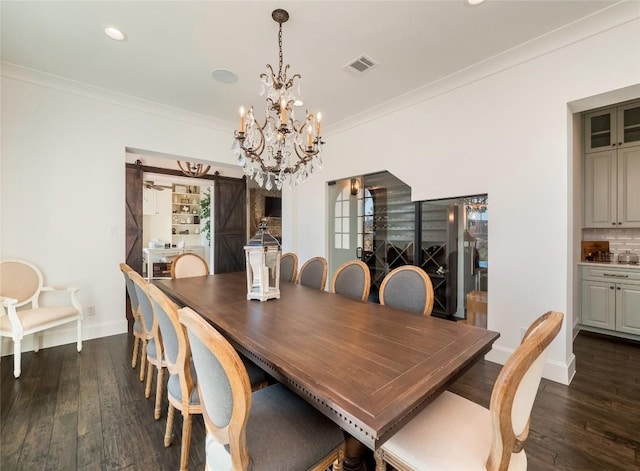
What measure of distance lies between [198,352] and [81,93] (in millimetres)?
4068

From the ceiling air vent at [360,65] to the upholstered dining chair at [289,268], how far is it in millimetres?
2158

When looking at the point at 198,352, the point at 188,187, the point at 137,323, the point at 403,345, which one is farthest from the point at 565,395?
the point at 188,187

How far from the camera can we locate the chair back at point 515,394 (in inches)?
33.3

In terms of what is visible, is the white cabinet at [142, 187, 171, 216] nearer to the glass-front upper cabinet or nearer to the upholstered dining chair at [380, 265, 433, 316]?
the upholstered dining chair at [380, 265, 433, 316]

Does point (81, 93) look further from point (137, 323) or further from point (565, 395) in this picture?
point (565, 395)

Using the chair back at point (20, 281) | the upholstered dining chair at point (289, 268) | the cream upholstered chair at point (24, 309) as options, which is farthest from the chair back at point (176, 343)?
the chair back at point (20, 281)

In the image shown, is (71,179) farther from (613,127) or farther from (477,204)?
(613,127)

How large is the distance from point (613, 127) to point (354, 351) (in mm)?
4681

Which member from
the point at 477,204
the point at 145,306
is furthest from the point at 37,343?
the point at 477,204

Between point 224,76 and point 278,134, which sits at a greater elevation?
point 224,76

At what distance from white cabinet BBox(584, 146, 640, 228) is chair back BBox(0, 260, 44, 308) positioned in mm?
6948

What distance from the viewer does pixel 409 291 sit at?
7.11 feet

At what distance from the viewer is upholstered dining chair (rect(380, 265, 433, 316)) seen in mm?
2053

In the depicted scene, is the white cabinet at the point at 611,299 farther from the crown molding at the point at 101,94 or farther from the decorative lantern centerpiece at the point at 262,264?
the crown molding at the point at 101,94
